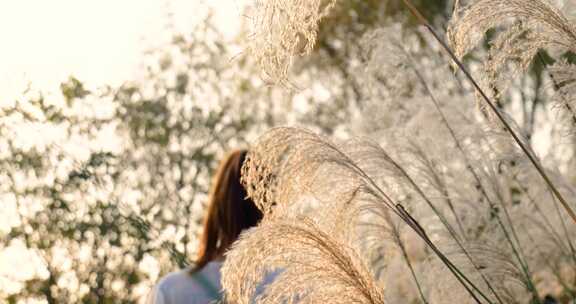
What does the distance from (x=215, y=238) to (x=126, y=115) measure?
37.0 ft

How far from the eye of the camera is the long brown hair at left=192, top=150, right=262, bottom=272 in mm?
4395

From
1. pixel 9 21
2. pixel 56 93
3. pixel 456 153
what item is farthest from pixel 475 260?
pixel 56 93

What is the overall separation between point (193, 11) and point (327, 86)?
2.17m

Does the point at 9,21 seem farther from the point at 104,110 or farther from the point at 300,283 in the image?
the point at 300,283

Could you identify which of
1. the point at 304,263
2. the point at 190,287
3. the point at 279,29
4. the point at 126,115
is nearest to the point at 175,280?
A: the point at 190,287

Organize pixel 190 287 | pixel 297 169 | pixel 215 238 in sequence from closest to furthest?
pixel 297 169 → pixel 190 287 → pixel 215 238

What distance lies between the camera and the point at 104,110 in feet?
49.4

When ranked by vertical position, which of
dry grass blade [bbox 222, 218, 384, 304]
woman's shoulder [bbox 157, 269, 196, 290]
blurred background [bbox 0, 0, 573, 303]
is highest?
blurred background [bbox 0, 0, 573, 303]

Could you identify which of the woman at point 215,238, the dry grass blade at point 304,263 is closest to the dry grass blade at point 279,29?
the dry grass blade at point 304,263

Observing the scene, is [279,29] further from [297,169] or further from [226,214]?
[226,214]

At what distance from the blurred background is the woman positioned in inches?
232

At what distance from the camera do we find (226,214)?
4410 mm

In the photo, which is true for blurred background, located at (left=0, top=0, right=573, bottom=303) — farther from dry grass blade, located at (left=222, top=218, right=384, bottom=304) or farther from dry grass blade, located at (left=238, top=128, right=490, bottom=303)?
dry grass blade, located at (left=222, top=218, right=384, bottom=304)

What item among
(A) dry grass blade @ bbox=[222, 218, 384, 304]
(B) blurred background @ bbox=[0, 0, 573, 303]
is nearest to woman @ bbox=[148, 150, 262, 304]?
(A) dry grass blade @ bbox=[222, 218, 384, 304]
